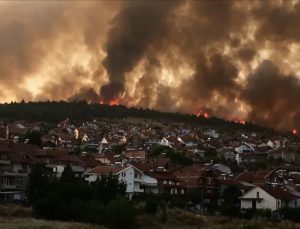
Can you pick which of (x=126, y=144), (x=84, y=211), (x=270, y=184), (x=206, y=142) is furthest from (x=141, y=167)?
(x=206, y=142)

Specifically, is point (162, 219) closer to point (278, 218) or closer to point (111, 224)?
point (111, 224)

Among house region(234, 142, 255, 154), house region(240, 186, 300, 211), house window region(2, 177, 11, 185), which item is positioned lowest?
house region(240, 186, 300, 211)

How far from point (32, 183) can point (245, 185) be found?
37.0 m

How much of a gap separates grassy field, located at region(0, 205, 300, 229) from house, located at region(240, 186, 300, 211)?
10726mm

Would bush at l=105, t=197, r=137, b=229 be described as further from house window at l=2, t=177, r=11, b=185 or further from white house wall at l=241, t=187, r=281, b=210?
white house wall at l=241, t=187, r=281, b=210

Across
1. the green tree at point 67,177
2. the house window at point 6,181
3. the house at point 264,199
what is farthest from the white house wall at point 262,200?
the house window at point 6,181

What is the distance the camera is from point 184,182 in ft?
291

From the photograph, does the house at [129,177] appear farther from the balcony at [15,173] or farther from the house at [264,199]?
the house at [264,199]

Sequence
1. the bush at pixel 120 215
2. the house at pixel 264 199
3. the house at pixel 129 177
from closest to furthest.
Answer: the bush at pixel 120 215 < the house at pixel 264 199 < the house at pixel 129 177

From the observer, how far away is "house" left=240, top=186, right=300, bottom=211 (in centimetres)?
8081

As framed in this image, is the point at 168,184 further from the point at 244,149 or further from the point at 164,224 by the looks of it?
the point at 244,149

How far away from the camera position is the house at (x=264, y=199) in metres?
80.8

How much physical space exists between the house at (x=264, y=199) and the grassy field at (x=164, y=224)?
35.2 feet

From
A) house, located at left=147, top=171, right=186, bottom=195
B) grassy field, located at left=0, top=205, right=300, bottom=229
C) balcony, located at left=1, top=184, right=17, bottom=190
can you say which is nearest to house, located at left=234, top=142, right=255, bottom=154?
house, located at left=147, top=171, right=186, bottom=195
